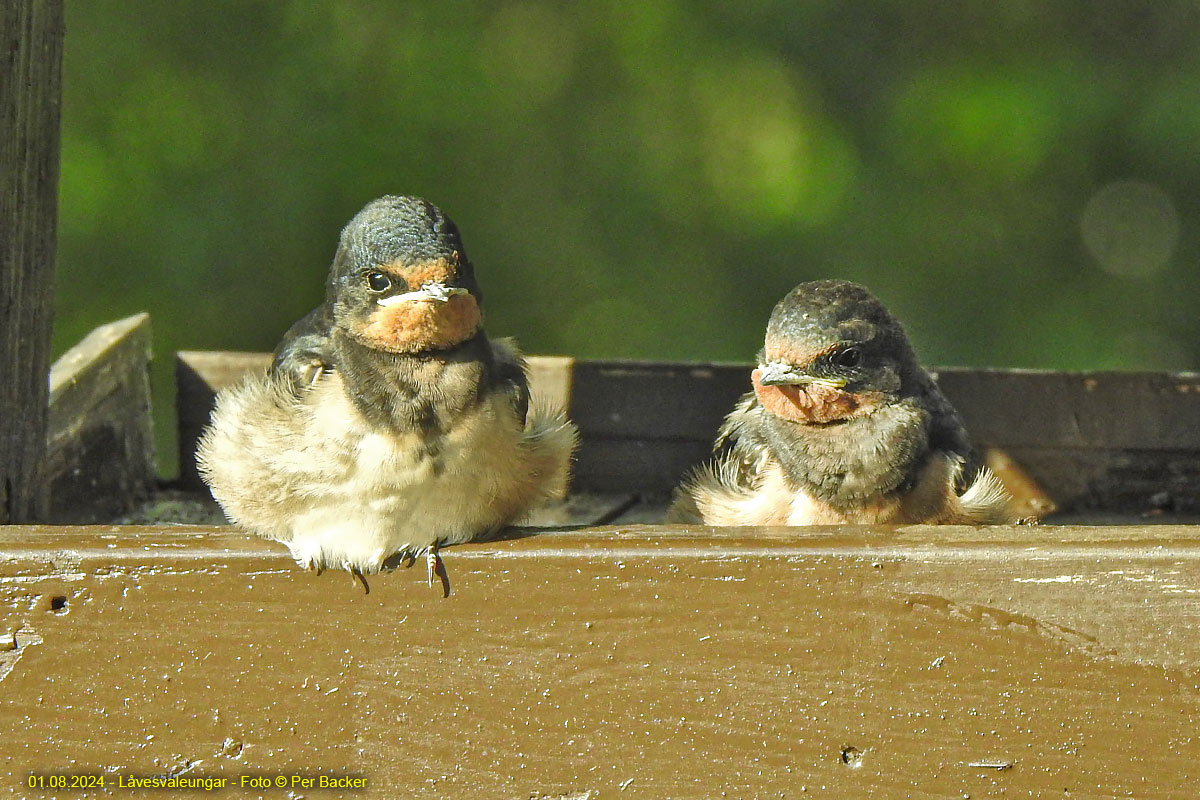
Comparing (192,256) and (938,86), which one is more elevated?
(938,86)

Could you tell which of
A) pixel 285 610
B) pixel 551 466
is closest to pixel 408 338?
pixel 551 466

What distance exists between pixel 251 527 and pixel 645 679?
765 mm

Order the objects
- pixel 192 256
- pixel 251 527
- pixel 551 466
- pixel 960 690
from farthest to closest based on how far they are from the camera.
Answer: pixel 192 256 < pixel 551 466 < pixel 251 527 < pixel 960 690

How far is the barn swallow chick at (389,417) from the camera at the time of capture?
2094 mm

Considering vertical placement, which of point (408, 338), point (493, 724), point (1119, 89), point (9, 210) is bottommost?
point (493, 724)

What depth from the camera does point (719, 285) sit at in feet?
19.9

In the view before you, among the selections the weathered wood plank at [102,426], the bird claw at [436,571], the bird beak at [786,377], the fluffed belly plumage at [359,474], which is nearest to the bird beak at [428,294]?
Answer: the fluffed belly plumage at [359,474]

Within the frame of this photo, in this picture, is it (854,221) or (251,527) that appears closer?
(251,527)

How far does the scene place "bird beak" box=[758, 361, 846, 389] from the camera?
2.62 m

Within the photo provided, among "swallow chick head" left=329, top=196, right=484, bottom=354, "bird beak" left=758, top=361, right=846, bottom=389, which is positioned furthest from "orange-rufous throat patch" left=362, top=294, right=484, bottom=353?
"bird beak" left=758, top=361, right=846, bottom=389

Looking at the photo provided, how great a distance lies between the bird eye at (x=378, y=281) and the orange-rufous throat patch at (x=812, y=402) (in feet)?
2.90

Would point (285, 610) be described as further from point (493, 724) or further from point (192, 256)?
point (192, 256)

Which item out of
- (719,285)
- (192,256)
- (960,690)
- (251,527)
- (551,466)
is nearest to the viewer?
(960,690)

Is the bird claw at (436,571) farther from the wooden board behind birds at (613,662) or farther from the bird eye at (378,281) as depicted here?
the bird eye at (378,281)
